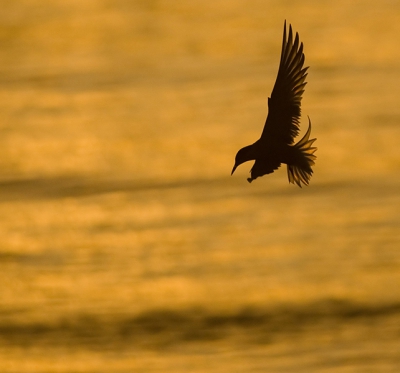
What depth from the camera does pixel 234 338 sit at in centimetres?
1097

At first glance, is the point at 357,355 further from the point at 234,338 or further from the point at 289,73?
the point at 289,73

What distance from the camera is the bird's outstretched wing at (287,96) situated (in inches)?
179

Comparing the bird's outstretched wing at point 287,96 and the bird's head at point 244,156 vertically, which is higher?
the bird's outstretched wing at point 287,96

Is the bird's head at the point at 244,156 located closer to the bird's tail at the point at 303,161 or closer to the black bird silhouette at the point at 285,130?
the black bird silhouette at the point at 285,130

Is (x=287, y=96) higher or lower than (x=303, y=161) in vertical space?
higher

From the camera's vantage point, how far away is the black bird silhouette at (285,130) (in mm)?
4504

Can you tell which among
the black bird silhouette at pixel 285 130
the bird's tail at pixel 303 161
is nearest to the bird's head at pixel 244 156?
the black bird silhouette at pixel 285 130

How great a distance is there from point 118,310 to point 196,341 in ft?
2.97

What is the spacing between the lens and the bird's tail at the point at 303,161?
4621mm

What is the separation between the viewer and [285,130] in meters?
4.58

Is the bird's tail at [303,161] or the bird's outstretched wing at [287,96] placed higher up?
the bird's outstretched wing at [287,96]

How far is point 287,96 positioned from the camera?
468cm

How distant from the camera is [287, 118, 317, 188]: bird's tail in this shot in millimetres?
4621

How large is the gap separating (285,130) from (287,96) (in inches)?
7.6
